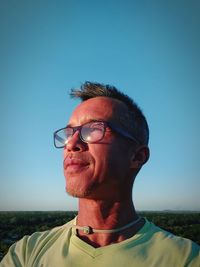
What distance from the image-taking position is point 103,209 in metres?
1.69

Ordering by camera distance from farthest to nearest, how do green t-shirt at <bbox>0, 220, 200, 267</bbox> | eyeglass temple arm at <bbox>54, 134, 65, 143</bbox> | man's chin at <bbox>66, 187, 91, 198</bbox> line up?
1. eyeglass temple arm at <bbox>54, 134, 65, 143</bbox>
2. man's chin at <bbox>66, 187, 91, 198</bbox>
3. green t-shirt at <bbox>0, 220, 200, 267</bbox>

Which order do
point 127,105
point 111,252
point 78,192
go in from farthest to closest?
point 127,105 < point 78,192 < point 111,252

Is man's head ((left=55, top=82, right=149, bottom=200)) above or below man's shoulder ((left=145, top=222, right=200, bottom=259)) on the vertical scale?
above

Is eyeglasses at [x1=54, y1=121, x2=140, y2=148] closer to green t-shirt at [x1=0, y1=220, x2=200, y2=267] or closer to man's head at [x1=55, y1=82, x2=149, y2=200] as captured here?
man's head at [x1=55, y1=82, x2=149, y2=200]

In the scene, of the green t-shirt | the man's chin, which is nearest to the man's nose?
the man's chin

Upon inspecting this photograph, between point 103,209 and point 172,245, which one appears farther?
point 103,209

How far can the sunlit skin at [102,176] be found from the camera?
1.62 m

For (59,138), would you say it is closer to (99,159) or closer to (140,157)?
(99,159)

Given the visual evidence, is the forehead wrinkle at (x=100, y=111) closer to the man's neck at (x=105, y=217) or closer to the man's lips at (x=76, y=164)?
the man's lips at (x=76, y=164)

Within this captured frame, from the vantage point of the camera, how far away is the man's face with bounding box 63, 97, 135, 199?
5.32ft

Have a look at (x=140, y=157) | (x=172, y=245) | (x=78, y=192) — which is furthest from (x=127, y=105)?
(x=172, y=245)

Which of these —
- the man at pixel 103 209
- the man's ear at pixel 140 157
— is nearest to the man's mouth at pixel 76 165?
the man at pixel 103 209

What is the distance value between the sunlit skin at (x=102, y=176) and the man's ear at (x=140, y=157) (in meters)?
0.02

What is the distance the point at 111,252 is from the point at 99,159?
488 millimetres
